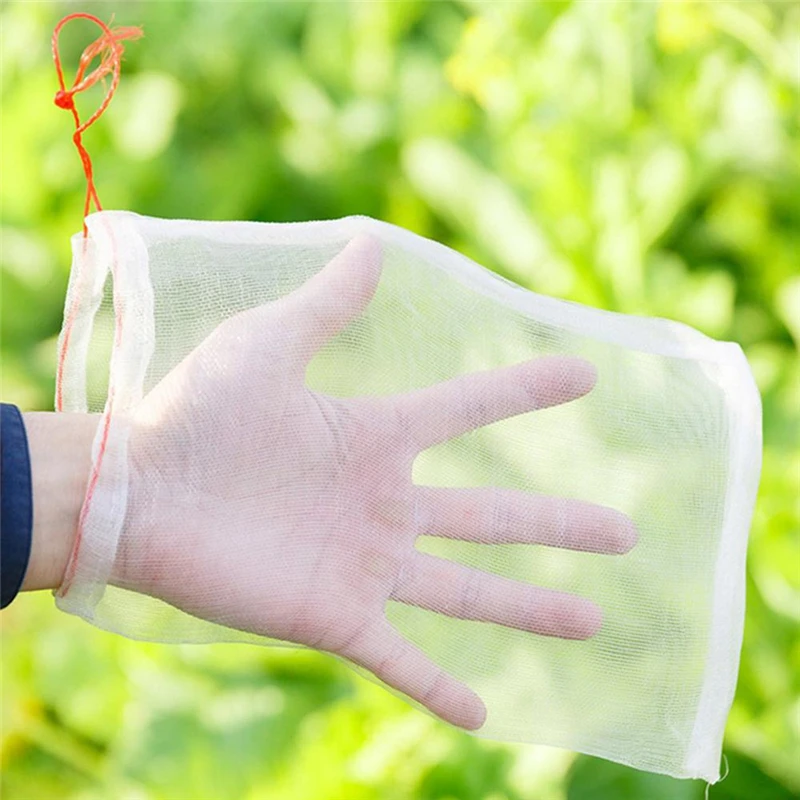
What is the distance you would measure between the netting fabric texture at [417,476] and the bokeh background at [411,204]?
420 mm

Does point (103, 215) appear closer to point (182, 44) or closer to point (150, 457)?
point (150, 457)

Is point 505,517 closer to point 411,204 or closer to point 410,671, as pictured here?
point 410,671

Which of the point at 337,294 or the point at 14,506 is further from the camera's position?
the point at 337,294

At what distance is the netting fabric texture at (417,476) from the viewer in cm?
92

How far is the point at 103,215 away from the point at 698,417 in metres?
0.54

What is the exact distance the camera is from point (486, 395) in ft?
3.33

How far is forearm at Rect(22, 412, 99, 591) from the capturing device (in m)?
0.87

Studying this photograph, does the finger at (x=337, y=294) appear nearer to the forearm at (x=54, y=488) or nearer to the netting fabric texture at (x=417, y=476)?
the netting fabric texture at (x=417, y=476)

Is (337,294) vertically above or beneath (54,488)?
above

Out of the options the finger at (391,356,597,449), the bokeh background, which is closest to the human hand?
the finger at (391,356,597,449)

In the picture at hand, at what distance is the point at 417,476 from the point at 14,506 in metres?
0.34

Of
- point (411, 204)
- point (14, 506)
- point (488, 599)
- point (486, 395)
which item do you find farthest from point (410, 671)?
point (411, 204)

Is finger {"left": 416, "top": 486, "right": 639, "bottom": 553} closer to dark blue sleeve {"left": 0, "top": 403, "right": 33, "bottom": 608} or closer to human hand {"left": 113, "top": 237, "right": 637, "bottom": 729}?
human hand {"left": 113, "top": 237, "right": 637, "bottom": 729}

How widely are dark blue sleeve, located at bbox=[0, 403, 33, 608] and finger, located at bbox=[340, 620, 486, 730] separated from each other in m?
0.27
